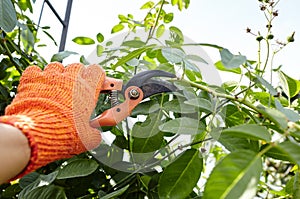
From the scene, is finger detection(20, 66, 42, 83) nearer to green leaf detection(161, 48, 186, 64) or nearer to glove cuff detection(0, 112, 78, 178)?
glove cuff detection(0, 112, 78, 178)

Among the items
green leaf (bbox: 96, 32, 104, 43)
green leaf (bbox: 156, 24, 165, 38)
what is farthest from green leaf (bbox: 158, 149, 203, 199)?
green leaf (bbox: 96, 32, 104, 43)

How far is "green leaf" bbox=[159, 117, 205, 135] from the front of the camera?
59 cm

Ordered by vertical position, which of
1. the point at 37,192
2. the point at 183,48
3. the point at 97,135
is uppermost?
the point at 183,48

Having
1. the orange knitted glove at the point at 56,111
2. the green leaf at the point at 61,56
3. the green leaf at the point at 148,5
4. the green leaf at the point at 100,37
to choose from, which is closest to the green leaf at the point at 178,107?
the orange knitted glove at the point at 56,111

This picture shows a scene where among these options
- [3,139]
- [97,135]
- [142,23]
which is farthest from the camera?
[142,23]

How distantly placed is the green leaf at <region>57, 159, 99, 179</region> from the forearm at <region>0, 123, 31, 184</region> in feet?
0.43

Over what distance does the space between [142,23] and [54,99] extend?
1.80 ft

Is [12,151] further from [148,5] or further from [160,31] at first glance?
[148,5]

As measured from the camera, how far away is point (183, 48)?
735 millimetres

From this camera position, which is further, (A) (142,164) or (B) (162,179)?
(A) (142,164)

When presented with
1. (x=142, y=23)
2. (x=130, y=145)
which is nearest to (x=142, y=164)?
(x=130, y=145)

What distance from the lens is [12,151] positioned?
1.79 ft

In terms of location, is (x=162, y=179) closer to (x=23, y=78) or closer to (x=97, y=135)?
(x=97, y=135)

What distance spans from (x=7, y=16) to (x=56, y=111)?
30cm
